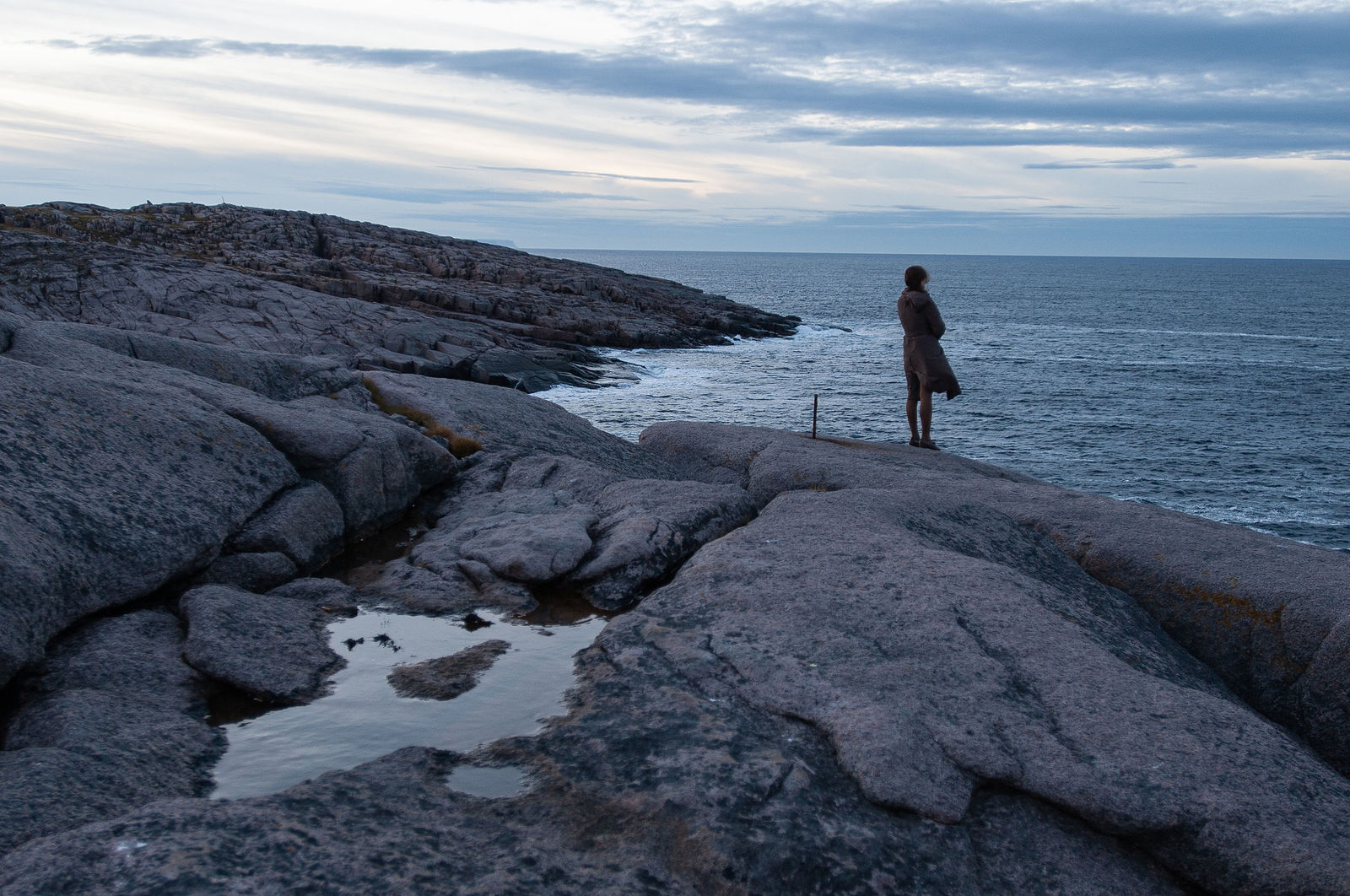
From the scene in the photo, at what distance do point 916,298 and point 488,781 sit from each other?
12602 millimetres

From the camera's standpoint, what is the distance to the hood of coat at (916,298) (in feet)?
53.0

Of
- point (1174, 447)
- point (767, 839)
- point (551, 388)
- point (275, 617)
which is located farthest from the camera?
point (551, 388)

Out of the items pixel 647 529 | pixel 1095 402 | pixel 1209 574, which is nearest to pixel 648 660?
pixel 647 529

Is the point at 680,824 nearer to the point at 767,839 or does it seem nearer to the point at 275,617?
the point at 767,839

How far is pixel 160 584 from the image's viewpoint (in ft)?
28.3

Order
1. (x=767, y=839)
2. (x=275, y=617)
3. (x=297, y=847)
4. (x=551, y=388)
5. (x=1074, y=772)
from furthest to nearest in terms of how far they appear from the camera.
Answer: (x=551, y=388) → (x=275, y=617) → (x=1074, y=772) → (x=767, y=839) → (x=297, y=847)

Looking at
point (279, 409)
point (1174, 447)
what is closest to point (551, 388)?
point (1174, 447)

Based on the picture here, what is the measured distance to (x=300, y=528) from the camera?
1038cm

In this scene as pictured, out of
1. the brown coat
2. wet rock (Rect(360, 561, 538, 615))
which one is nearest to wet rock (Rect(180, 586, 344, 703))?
wet rock (Rect(360, 561, 538, 615))

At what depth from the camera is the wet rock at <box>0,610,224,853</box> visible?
5375mm

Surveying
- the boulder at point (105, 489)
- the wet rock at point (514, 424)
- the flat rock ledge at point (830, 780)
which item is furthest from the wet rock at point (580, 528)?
the boulder at point (105, 489)

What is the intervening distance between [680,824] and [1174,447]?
4467 cm

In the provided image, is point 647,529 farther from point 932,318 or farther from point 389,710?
point 932,318

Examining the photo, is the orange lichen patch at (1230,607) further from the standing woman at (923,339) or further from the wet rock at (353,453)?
the wet rock at (353,453)
